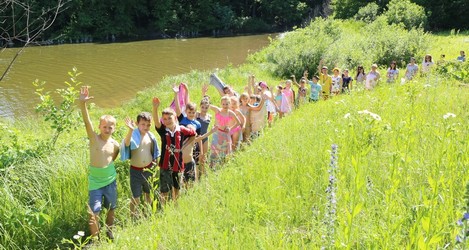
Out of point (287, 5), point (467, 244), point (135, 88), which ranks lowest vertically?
point (135, 88)

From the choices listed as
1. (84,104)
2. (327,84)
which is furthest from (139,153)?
(327,84)

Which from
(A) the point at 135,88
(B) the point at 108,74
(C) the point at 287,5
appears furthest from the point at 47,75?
(C) the point at 287,5

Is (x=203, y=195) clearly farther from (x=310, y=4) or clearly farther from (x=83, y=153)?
(x=310, y=4)

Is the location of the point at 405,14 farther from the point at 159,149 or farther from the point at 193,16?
the point at 159,149

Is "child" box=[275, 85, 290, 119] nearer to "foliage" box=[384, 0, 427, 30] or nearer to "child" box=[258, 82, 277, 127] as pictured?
"child" box=[258, 82, 277, 127]

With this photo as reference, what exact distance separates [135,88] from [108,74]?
15.7 ft

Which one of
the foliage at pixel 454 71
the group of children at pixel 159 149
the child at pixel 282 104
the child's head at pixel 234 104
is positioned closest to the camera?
the group of children at pixel 159 149

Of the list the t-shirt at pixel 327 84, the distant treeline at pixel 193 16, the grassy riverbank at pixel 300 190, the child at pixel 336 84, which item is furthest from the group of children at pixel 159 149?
the distant treeline at pixel 193 16

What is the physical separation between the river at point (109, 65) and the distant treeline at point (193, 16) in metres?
5.86

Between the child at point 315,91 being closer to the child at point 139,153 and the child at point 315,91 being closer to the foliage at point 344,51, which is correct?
the child at point 139,153

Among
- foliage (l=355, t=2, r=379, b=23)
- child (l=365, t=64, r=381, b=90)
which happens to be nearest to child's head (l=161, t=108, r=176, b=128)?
child (l=365, t=64, r=381, b=90)

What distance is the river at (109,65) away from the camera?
18891mm

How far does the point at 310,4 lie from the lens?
225ft

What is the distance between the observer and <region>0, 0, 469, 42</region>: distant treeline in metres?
41.4
